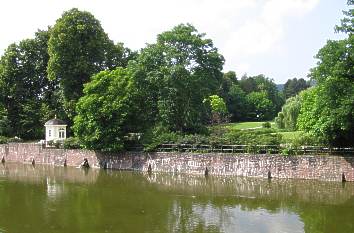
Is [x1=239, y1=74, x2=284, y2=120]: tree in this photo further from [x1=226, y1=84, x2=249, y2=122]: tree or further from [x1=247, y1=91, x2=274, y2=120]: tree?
[x1=226, y1=84, x2=249, y2=122]: tree

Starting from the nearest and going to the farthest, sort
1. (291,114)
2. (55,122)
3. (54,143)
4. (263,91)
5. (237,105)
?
(54,143) < (55,122) < (291,114) < (237,105) < (263,91)

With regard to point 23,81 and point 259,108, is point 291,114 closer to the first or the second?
point 259,108

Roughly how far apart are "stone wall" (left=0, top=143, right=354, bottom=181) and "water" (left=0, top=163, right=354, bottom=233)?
1.08m

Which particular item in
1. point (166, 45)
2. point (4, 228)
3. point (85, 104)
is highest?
point (166, 45)

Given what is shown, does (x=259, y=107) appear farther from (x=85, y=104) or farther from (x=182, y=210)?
(x=182, y=210)

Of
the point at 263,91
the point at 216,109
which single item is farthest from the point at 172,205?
the point at 263,91

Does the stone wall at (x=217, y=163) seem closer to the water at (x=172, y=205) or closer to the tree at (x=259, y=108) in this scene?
the water at (x=172, y=205)

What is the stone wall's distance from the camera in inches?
1321

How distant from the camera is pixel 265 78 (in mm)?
119875

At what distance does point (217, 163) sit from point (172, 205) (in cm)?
1241

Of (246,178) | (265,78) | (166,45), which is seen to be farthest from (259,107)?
(246,178)

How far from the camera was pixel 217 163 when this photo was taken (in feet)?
127

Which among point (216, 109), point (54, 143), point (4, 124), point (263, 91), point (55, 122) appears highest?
point (263, 91)

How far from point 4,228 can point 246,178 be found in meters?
19.2
